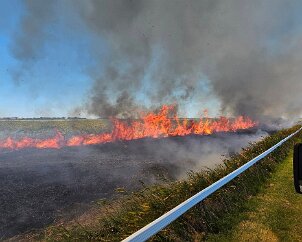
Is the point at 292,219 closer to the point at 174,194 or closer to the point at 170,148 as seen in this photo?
the point at 174,194

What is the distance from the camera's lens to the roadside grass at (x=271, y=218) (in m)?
6.65

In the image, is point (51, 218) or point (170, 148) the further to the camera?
point (170, 148)

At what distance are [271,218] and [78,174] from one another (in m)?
15.5

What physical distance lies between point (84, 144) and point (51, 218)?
82.0 ft

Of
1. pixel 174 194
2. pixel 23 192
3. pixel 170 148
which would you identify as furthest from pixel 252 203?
pixel 170 148

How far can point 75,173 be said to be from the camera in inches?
872

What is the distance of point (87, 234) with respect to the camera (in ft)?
23.6

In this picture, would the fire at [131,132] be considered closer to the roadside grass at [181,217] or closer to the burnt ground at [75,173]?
the burnt ground at [75,173]

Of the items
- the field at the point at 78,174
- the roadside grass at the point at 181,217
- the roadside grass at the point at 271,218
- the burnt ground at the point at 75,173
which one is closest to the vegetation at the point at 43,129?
the burnt ground at the point at 75,173

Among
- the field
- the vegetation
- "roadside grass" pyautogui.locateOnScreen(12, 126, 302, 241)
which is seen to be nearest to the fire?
the field

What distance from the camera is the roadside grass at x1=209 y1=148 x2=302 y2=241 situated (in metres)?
6.65

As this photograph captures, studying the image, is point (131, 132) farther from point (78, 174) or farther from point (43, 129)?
point (43, 129)

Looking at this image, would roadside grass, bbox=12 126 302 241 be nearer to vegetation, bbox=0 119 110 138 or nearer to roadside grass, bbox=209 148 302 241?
roadside grass, bbox=209 148 302 241

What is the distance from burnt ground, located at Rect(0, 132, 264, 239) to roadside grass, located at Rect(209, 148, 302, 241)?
2.82 meters
